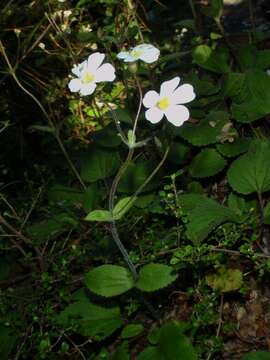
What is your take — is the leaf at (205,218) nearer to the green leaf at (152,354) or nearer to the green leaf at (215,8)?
the green leaf at (152,354)

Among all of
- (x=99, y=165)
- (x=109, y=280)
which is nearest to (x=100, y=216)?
(x=109, y=280)

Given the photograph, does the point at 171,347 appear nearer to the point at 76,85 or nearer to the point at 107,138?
the point at 76,85

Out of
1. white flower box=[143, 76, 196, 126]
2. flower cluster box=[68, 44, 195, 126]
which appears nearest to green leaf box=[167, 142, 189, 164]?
flower cluster box=[68, 44, 195, 126]

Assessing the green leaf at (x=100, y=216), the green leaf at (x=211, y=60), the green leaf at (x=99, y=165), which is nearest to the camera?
the green leaf at (x=100, y=216)

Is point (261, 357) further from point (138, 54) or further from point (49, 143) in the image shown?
point (49, 143)

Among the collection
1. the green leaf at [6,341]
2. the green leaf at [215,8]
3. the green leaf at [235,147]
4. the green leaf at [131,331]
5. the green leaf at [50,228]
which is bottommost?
the green leaf at [6,341]

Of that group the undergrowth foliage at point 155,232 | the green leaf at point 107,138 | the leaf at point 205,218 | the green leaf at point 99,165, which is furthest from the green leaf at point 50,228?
the leaf at point 205,218
